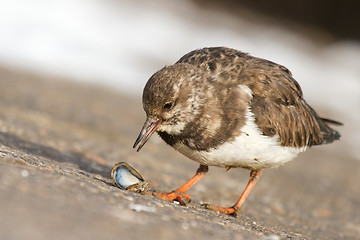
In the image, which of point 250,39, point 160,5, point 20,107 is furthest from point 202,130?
point 160,5

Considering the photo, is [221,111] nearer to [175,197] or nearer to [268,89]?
[268,89]

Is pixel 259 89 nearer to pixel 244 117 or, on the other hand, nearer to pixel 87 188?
pixel 244 117

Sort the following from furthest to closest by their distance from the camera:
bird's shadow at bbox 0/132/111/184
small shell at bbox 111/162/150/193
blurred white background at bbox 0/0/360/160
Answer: blurred white background at bbox 0/0/360/160 → bird's shadow at bbox 0/132/111/184 → small shell at bbox 111/162/150/193

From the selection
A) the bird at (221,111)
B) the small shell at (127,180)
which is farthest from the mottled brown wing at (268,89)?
the small shell at (127,180)

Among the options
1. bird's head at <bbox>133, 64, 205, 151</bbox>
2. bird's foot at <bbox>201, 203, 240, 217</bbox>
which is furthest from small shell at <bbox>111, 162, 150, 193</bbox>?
bird's foot at <bbox>201, 203, 240, 217</bbox>

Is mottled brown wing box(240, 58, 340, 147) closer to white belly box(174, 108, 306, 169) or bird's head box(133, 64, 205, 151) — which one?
white belly box(174, 108, 306, 169)

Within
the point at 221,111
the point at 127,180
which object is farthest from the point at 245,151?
the point at 127,180
